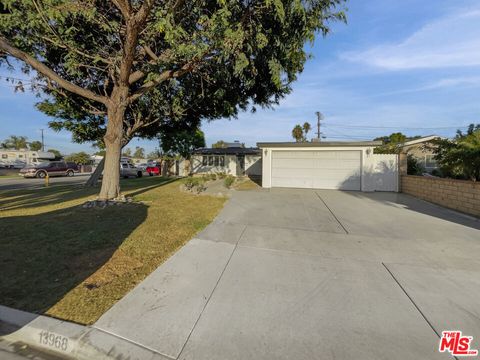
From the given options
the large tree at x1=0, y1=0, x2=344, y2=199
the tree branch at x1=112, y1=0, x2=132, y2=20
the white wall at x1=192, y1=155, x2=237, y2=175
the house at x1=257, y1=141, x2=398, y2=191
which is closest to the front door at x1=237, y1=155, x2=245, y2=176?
the white wall at x1=192, y1=155, x2=237, y2=175

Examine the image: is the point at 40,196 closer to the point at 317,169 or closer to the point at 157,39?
the point at 157,39

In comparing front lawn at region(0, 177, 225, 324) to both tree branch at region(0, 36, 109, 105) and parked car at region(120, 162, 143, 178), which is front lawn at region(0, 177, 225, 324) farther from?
parked car at region(120, 162, 143, 178)

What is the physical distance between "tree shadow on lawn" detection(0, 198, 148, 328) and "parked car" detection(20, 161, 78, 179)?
21.9m

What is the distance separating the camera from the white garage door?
1402 centimetres

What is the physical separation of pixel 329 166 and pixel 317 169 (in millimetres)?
670

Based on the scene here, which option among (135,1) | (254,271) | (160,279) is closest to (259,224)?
(254,271)

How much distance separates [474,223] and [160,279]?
8047 mm

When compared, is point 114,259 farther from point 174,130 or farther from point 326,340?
point 174,130

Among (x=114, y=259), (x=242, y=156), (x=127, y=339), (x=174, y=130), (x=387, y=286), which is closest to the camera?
(x=127, y=339)

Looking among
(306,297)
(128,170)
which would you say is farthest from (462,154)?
(128,170)

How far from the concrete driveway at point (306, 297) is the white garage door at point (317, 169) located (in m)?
8.50

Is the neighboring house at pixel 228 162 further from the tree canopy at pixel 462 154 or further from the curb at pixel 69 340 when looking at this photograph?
the curb at pixel 69 340

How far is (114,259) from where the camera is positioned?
407 cm

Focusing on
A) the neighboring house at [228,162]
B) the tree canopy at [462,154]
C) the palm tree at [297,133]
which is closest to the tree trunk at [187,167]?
the neighboring house at [228,162]
